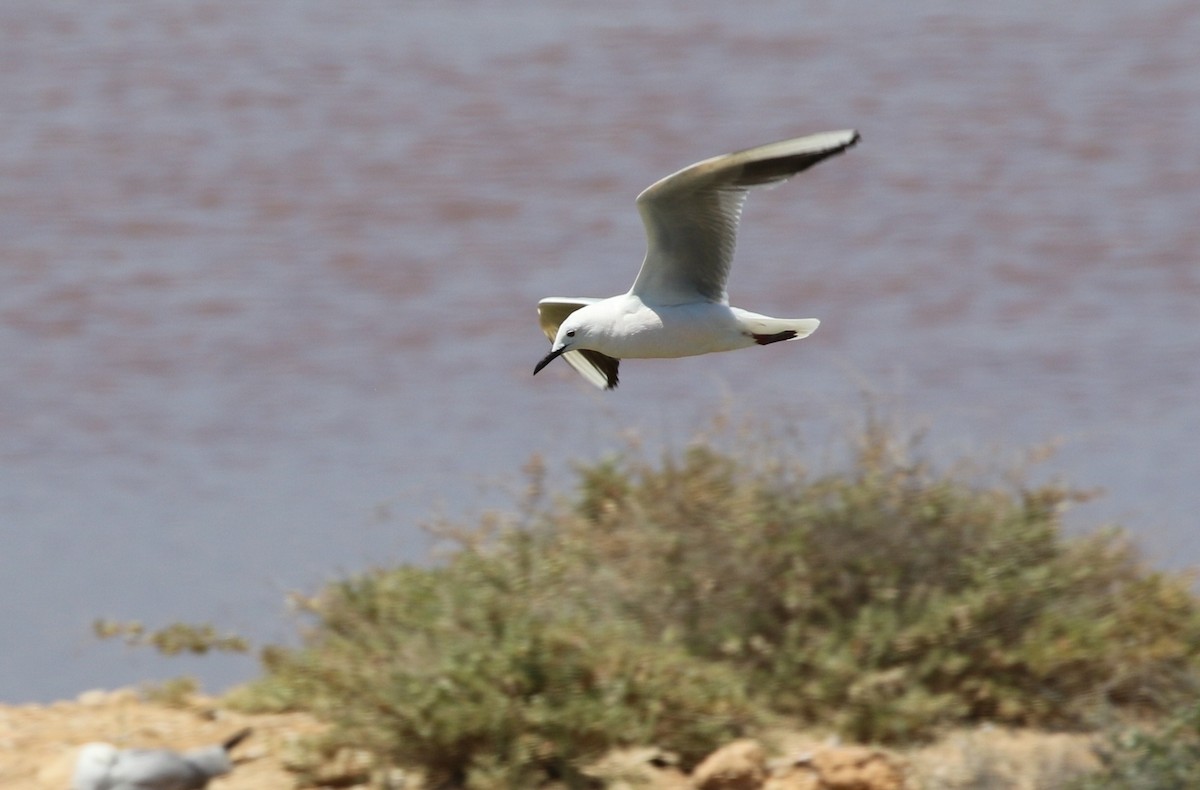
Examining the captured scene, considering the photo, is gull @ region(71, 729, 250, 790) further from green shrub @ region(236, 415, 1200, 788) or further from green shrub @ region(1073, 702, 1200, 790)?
green shrub @ region(1073, 702, 1200, 790)

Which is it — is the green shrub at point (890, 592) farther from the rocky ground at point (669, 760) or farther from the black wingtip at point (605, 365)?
the black wingtip at point (605, 365)

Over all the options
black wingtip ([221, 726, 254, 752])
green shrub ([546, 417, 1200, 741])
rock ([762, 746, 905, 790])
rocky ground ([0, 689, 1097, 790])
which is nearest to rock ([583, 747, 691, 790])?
rocky ground ([0, 689, 1097, 790])

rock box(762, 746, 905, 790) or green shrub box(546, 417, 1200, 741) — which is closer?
rock box(762, 746, 905, 790)

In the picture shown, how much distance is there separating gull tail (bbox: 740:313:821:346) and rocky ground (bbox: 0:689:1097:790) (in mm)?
1185

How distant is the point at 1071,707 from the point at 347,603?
7.89 feet

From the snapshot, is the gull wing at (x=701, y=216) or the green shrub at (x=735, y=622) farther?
the green shrub at (x=735, y=622)

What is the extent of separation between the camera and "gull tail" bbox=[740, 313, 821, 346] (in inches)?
218

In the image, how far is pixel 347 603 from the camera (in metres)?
6.68

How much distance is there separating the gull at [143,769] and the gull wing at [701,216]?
190 cm

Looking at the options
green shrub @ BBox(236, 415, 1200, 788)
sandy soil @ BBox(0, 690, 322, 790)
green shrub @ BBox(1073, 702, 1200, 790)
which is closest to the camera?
green shrub @ BBox(1073, 702, 1200, 790)

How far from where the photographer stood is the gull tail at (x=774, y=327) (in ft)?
18.2

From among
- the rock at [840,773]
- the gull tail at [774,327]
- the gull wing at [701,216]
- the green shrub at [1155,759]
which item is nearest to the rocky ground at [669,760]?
the rock at [840,773]

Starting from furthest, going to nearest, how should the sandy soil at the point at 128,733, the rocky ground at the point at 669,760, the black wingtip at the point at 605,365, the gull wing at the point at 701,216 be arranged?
the black wingtip at the point at 605,365, the sandy soil at the point at 128,733, the rocky ground at the point at 669,760, the gull wing at the point at 701,216

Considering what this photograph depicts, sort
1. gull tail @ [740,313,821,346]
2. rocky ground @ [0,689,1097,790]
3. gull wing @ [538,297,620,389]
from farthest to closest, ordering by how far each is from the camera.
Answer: gull wing @ [538,297,620,389] < rocky ground @ [0,689,1097,790] < gull tail @ [740,313,821,346]
